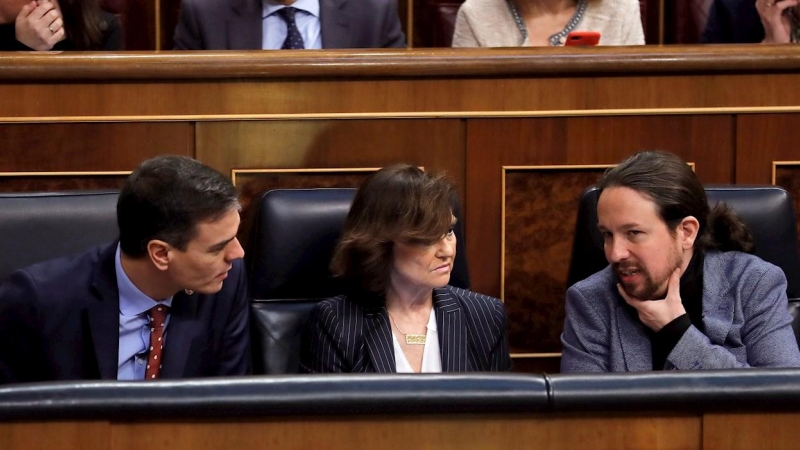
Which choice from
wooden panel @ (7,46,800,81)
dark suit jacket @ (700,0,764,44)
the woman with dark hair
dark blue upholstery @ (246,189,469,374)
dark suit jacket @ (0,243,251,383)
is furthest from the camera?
dark suit jacket @ (700,0,764,44)

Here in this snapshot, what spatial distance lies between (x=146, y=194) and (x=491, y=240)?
2.60 ft


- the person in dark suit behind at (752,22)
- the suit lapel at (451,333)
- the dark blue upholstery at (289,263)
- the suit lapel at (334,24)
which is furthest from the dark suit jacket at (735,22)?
the suit lapel at (451,333)

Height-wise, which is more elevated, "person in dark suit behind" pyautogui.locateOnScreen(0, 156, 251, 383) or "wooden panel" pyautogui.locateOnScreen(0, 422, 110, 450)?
"person in dark suit behind" pyautogui.locateOnScreen(0, 156, 251, 383)

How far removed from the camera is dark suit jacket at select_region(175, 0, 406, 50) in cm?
259

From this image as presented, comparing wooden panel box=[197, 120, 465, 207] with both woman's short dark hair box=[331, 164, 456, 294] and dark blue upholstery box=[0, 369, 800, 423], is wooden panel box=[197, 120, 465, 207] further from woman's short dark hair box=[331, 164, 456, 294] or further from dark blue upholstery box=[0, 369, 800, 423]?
Result: dark blue upholstery box=[0, 369, 800, 423]

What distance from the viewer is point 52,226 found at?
6.09 feet

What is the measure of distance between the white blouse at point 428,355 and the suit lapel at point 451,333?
0.05 feet

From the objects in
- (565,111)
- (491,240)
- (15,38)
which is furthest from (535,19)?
(15,38)

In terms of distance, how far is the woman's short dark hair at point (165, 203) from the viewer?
1685mm

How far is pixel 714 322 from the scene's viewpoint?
1849mm

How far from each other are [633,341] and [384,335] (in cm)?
38

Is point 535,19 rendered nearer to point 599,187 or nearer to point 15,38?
point 599,187

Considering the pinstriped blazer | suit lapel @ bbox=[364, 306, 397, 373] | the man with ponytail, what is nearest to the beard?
the man with ponytail

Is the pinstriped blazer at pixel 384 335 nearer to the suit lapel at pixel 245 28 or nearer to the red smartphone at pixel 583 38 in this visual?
the red smartphone at pixel 583 38
